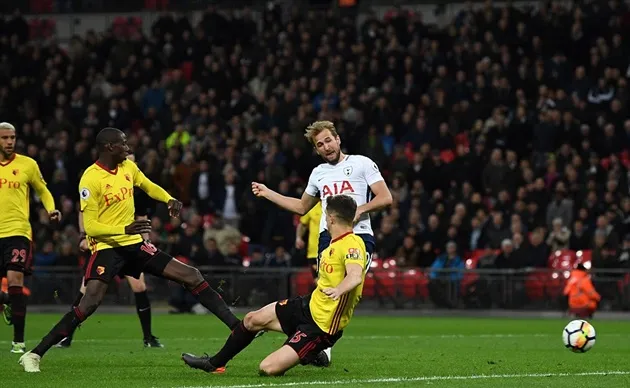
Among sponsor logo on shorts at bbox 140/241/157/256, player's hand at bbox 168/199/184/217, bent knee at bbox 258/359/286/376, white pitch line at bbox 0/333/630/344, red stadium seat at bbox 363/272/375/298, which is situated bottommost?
white pitch line at bbox 0/333/630/344

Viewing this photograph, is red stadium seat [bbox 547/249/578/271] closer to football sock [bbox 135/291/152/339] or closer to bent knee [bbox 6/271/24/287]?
football sock [bbox 135/291/152/339]

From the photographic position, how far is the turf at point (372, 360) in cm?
1097

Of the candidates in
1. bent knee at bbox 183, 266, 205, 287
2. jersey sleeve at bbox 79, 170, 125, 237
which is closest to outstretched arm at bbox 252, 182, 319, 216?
bent knee at bbox 183, 266, 205, 287

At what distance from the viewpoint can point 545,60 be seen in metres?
29.4

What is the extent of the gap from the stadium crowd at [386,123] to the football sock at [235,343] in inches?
563

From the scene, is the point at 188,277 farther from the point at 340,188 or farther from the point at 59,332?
the point at 340,188

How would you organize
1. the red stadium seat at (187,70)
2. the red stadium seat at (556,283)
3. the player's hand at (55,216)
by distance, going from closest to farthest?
1. the player's hand at (55,216)
2. the red stadium seat at (556,283)
3. the red stadium seat at (187,70)

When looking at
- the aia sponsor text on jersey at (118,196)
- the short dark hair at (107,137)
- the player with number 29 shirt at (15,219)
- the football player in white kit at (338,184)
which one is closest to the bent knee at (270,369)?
the football player in white kit at (338,184)

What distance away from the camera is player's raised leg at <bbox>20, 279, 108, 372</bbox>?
A: 11.9 metres

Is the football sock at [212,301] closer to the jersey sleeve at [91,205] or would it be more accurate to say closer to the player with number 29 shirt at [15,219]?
the jersey sleeve at [91,205]

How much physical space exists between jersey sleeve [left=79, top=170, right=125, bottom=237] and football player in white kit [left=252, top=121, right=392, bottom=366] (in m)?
1.64

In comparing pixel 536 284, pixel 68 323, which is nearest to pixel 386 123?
pixel 536 284

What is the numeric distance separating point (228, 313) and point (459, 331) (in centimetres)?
796

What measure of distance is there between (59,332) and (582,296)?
13267 mm
